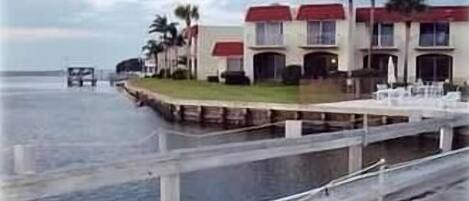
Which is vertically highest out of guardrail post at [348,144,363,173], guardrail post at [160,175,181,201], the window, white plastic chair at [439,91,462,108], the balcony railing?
the balcony railing

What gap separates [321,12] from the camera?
Answer: 726 inches

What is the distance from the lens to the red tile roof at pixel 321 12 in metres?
18.3

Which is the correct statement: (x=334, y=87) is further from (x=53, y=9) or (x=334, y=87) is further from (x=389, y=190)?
(x=53, y=9)

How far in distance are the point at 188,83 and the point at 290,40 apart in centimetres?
286

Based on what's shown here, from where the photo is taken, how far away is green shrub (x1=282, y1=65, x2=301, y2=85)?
16.1 m

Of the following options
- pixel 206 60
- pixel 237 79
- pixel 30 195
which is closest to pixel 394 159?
pixel 30 195

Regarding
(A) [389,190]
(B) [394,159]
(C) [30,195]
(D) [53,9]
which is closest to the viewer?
(D) [53,9]

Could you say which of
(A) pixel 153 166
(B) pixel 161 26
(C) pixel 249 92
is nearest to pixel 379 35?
(C) pixel 249 92

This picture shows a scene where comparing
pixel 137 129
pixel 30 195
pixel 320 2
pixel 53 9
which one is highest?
pixel 320 2

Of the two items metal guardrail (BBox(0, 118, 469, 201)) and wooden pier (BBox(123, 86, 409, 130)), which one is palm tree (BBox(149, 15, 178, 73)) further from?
wooden pier (BBox(123, 86, 409, 130))

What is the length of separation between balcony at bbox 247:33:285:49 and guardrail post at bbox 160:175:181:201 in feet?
55.2

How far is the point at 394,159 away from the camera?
7406 millimetres

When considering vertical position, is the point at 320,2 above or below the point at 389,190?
above

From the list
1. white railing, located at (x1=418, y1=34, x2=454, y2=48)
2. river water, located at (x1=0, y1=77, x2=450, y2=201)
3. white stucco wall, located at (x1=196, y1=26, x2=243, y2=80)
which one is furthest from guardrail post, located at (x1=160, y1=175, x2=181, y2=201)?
white stucco wall, located at (x1=196, y1=26, x2=243, y2=80)
